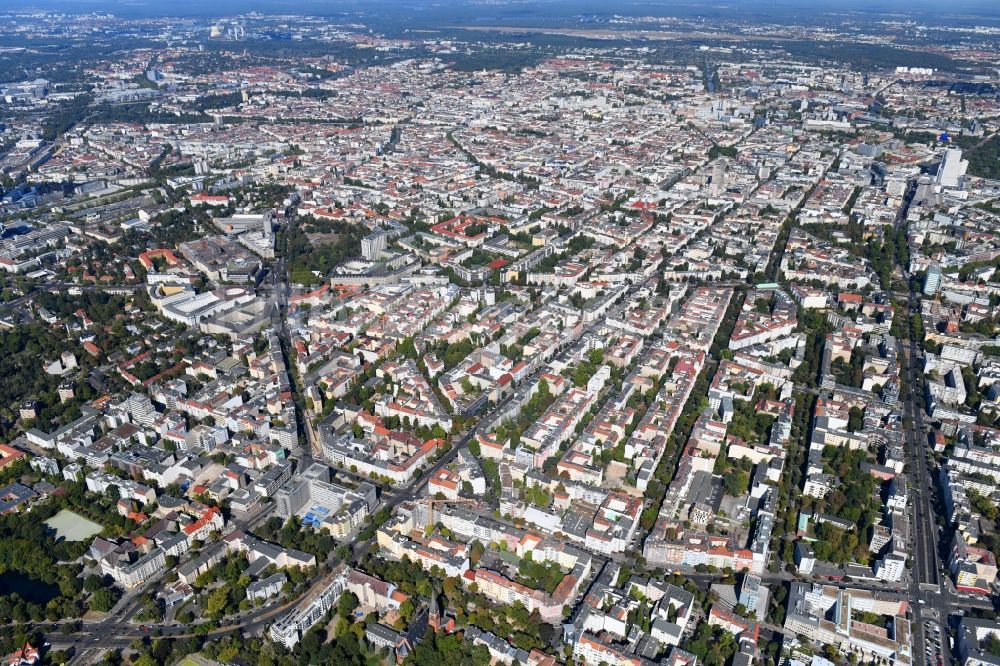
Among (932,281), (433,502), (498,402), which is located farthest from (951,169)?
(433,502)

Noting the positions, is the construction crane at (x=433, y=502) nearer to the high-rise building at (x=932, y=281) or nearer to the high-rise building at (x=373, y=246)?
the high-rise building at (x=373, y=246)

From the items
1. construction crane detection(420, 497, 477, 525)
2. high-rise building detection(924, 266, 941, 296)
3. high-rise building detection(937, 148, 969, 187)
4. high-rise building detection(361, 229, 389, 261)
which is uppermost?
high-rise building detection(937, 148, 969, 187)

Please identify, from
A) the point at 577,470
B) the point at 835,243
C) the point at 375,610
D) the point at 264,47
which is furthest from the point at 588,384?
the point at 264,47

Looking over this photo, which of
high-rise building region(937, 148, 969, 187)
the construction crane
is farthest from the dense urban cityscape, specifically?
high-rise building region(937, 148, 969, 187)

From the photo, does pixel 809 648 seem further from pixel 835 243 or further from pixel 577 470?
pixel 835 243

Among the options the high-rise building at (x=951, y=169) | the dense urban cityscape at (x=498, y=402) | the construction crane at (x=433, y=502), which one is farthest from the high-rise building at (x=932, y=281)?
the construction crane at (x=433, y=502)

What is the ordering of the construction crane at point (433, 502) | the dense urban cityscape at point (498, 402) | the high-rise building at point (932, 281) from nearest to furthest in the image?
the dense urban cityscape at point (498, 402)
the construction crane at point (433, 502)
the high-rise building at point (932, 281)

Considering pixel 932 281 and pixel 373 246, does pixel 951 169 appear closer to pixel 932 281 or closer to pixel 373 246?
pixel 932 281

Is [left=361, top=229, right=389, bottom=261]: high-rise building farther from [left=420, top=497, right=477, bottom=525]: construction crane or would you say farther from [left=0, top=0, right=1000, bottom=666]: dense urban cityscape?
[left=420, top=497, right=477, bottom=525]: construction crane
